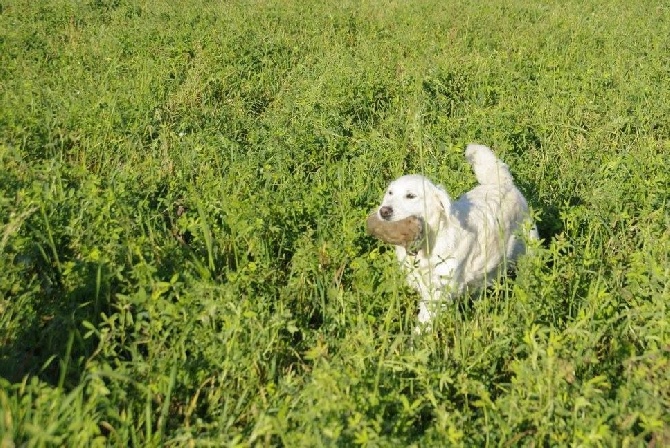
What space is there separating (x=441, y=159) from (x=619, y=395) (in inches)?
124

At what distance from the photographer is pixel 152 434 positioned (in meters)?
2.62

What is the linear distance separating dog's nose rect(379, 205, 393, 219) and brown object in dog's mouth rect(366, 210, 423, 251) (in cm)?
5

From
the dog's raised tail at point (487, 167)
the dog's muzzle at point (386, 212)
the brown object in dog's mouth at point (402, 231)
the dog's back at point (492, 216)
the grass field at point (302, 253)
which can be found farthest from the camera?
the dog's raised tail at point (487, 167)

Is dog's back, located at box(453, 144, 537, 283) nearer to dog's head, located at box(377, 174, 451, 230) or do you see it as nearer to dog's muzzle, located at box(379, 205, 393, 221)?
dog's head, located at box(377, 174, 451, 230)

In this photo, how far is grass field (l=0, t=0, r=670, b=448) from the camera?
254 centimetres

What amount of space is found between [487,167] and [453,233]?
1.13m

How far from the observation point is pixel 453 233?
12.8 feet

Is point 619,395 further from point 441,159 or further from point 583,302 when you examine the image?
point 441,159

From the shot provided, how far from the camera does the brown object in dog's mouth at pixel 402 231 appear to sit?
362 cm

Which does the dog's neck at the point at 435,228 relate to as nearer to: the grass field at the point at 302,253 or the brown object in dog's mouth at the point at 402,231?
the brown object in dog's mouth at the point at 402,231

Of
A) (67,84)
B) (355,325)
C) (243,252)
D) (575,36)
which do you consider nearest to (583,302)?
(355,325)

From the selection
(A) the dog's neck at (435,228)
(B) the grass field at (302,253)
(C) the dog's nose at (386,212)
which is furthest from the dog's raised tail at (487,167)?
(C) the dog's nose at (386,212)

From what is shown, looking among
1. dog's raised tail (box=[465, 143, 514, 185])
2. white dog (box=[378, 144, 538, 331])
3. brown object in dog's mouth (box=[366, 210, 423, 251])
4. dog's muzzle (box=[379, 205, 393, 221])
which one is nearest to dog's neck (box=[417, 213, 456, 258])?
white dog (box=[378, 144, 538, 331])

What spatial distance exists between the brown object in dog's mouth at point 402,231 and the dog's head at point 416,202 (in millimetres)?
59
